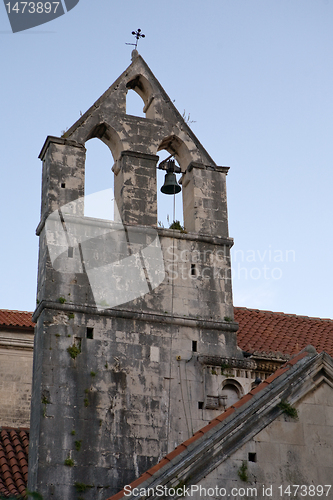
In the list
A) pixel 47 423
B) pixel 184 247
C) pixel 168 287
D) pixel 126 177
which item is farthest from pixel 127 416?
pixel 126 177

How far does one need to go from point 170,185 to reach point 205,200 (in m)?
0.84

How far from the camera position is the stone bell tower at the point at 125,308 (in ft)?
39.7

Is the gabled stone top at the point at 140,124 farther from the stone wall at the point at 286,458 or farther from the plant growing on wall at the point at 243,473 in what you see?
the plant growing on wall at the point at 243,473

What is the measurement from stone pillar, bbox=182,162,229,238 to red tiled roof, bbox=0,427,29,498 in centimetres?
485

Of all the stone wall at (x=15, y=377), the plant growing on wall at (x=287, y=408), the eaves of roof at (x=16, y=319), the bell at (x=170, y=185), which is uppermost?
the bell at (x=170, y=185)

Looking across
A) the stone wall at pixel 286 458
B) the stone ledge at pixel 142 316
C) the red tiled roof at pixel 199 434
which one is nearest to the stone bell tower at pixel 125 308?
the stone ledge at pixel 142 316

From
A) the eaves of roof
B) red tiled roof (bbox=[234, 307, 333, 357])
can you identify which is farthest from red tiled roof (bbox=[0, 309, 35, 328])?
red tiled roof (bbox=[234, 307, 333, 357])

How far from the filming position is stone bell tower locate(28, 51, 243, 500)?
39.7 ft

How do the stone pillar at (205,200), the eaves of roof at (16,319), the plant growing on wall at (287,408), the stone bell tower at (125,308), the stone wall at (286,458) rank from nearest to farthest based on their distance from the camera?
the stone wall at (286,458) → the plant growing on wall at (287,408) → the stone bell tower at (125,308) → the stone pillar at (205,200) → the eaves of roof at (16,319)

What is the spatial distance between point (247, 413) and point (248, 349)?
16.8ft

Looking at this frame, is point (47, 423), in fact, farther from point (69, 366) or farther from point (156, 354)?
point (156, 354)

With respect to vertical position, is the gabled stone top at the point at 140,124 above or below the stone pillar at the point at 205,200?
above

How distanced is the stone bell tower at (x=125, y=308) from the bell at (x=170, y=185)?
22 centimetres

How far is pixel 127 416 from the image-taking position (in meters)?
12.5
